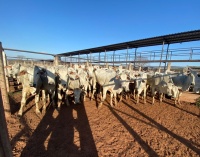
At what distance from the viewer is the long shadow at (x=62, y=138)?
3.73 meters

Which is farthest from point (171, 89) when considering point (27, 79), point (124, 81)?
point (27, 79)

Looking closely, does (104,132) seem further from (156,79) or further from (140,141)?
(156,79)

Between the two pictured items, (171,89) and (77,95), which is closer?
(77,95)

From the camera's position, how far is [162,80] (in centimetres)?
830

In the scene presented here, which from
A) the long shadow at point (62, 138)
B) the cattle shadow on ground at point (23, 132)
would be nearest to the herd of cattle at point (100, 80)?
the cattle shadow on ground at point (23, 132)

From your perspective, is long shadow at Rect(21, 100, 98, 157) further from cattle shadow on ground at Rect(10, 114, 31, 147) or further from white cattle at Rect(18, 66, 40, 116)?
white cattle at Rect(18, 66, 40, 116)

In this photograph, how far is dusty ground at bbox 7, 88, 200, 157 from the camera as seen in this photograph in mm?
3854

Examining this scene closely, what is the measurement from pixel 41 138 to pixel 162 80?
666 centimetres

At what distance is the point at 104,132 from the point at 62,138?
1.31 m

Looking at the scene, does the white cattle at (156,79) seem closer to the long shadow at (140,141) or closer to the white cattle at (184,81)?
the white cattle at (184,81)

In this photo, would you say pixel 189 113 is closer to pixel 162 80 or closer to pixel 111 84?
pixel 162 80

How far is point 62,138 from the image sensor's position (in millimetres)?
4359

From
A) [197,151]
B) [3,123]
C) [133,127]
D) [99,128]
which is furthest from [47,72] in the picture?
[197,151]

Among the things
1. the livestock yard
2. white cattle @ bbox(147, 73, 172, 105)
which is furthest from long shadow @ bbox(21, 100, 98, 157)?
white cattle @ bbox(147, 73, 172, 105)
